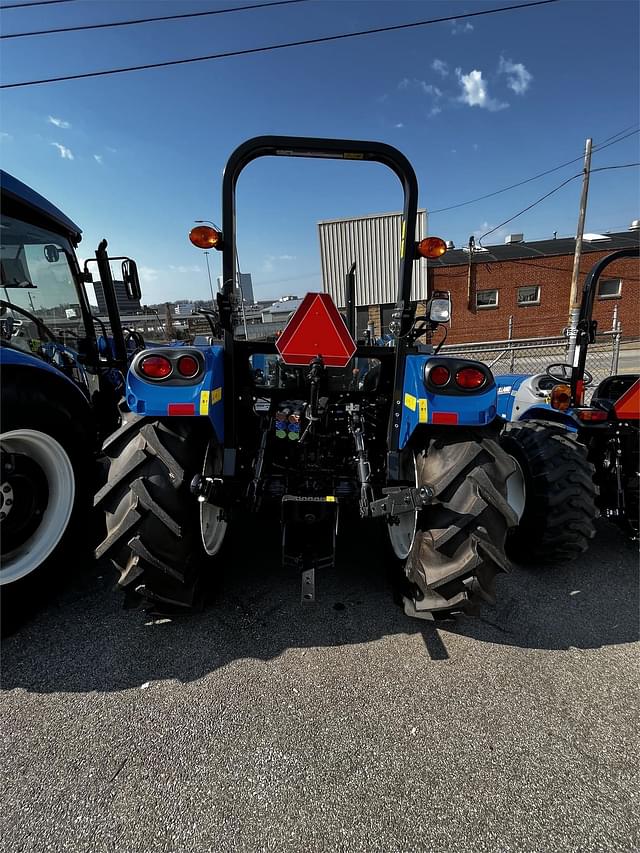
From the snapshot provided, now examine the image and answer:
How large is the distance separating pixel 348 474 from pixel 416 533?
21.0 inches

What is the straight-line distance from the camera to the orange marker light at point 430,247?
207 centimetres

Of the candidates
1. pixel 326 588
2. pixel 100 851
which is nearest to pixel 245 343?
pixel 326 588

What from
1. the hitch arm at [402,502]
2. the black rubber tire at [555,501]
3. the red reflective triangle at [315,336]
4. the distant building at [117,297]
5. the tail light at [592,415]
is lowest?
the black rubber tire at [555,501]

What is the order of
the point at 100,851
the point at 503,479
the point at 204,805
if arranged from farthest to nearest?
the point at 503,479 → the point at 204,805 → the point at 100,851

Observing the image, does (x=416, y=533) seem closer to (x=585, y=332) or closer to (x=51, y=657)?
(x=51, y=657)

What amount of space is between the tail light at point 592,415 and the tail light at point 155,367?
9.91 feet

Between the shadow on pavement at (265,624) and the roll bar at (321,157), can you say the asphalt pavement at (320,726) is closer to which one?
the shadow on pavement at (265,624)

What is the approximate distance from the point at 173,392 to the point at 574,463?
2.57 m

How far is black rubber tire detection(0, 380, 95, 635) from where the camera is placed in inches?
85.5

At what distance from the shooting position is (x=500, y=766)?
1.52m

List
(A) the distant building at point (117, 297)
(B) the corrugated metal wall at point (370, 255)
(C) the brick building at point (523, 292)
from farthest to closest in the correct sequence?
1. (C) the brick building at point (523, 292)
2. (A) the distant building at point (117, 297)
3. (B) the corrugated metal wall at point (370, 255)

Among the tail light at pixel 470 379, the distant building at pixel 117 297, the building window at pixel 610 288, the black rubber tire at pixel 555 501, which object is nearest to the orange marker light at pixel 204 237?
the tail light at pixel 470 379

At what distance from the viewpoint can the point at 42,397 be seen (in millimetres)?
2334

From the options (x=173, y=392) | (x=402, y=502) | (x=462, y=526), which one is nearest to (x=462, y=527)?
(x=462, y=526)
